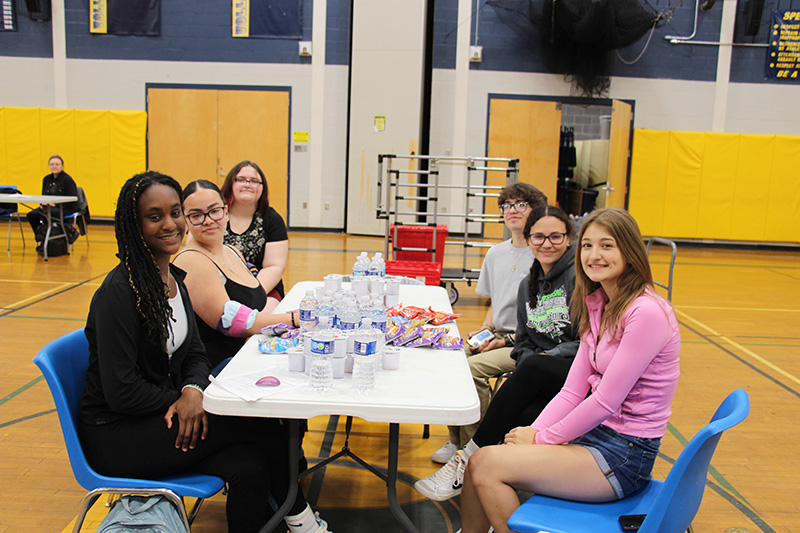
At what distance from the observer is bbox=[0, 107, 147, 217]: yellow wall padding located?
11133 mm

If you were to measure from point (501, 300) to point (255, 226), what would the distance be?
5.25 ft

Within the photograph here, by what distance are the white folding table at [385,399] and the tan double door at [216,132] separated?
30.5 feet

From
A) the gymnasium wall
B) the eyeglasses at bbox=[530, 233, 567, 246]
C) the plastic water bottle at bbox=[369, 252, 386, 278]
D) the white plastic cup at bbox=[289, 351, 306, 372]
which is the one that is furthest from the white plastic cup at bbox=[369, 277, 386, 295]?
the gymnasium wall

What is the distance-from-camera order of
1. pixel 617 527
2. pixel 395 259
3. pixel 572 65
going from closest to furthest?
1. pixel 617 527
2. pixel 395 259
3. pixel 572 65

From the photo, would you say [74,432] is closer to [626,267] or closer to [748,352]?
[626,267]

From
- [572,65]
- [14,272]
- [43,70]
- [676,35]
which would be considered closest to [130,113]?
[43,70]

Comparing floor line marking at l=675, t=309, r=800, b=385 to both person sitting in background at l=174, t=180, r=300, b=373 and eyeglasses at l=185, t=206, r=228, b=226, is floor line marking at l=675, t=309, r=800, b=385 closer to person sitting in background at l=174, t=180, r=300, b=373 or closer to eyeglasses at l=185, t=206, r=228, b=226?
person sitting in background at l=174, t=180, r=300, b=373

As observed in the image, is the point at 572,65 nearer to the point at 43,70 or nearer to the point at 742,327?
the point at 742,327

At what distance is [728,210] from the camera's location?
1140 centimetres

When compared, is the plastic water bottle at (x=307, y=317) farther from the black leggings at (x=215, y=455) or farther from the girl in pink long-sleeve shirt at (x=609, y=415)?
the girl in pink long-sleeve shirt at (x=609, y=415)

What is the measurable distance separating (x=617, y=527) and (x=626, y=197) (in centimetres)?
1047

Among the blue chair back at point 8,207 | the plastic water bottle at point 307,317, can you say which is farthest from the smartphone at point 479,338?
the blue chair back at point 8,207

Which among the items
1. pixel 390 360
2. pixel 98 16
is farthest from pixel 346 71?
pixel 390 360

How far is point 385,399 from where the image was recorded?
1.94 meters
